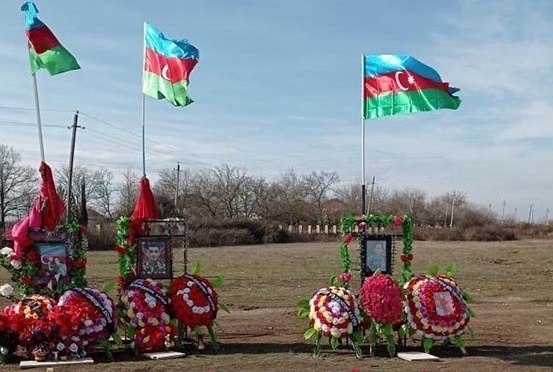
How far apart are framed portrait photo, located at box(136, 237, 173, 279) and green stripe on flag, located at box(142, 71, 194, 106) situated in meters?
2.33

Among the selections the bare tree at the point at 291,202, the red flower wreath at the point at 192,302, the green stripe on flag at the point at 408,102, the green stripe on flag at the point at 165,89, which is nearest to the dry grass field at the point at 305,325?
the red flower wreath at the point at 192,302

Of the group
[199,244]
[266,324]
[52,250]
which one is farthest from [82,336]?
[199,244]

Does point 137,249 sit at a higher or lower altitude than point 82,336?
higher

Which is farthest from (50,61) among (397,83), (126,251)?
(397,83)

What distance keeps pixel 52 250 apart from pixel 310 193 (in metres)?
87.1

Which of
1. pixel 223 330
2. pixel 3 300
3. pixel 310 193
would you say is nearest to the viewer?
pixel 223 330

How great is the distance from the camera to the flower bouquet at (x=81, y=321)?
1066cm

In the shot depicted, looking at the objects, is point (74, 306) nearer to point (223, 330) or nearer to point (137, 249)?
point (137, 249)

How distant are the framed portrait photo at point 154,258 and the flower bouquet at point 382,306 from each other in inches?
127

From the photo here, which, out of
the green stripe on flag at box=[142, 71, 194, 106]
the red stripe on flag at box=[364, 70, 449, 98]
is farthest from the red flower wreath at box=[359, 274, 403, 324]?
the green stripe on flag at box=[142, 71, 194, 106]

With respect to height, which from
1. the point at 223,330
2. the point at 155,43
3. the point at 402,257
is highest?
the point at 155,43

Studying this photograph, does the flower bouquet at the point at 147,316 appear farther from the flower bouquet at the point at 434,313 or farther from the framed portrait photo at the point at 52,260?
the flower bouquet at the point at 434,313

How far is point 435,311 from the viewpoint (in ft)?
37.3

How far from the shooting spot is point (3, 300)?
1808 centimetres
